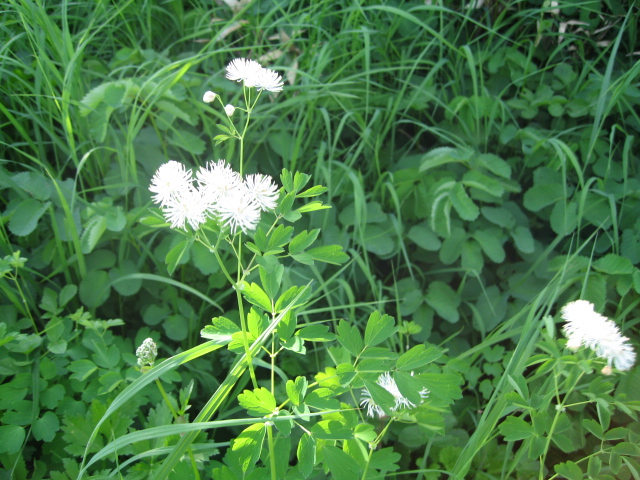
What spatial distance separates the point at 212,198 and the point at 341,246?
401 mm

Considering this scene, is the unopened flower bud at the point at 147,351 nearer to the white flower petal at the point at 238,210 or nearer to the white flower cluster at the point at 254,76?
the white flower petal at the point at 238,210

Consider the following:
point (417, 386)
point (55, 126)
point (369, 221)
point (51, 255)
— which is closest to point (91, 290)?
point (51, 255)

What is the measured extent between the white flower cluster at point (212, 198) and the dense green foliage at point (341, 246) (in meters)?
0.14

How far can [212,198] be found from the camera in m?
0.87

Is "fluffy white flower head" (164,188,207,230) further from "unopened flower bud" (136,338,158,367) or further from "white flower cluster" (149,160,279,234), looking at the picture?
"unopened flower bud" (136,338,158,367)

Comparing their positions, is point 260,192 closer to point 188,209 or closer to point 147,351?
point 188,209

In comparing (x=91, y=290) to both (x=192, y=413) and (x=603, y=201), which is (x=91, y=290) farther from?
(x=603, y=201)

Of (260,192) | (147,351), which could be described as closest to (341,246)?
(260,192)

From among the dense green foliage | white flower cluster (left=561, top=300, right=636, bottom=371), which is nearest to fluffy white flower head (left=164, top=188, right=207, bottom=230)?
the dense green foliage

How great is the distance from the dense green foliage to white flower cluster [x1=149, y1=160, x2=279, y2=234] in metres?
0.14

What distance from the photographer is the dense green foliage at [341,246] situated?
123cm

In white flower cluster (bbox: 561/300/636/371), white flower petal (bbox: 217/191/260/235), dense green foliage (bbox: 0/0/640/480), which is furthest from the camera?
dense green foliage (bbox: 0/0/640/480)

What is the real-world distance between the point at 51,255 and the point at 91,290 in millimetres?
170

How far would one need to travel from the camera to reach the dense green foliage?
1.23 metres
